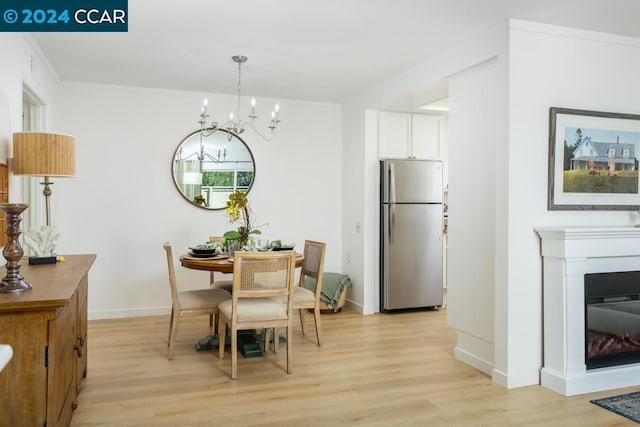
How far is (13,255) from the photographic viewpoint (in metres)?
2.03

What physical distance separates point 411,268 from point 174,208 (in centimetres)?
262

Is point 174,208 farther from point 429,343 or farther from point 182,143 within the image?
point 429,343

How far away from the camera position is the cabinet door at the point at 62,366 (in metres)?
1.86

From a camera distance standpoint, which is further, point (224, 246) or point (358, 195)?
point (358, 195)

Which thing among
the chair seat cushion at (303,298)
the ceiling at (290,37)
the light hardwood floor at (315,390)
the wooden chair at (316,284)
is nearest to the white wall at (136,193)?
the ceiling at (290,37)

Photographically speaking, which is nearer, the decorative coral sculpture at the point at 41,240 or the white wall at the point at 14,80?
the decorative coral sculpture at the point at 41,240

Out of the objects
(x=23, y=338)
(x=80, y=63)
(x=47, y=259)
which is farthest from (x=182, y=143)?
(x=23, y=338)

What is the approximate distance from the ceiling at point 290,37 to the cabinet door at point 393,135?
0.59 meters

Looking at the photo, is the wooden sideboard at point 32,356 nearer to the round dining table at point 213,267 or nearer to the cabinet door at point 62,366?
the cabinet door at point 62,366

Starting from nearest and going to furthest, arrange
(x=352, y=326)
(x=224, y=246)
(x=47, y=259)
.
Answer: (x=47, y=259)
(x=224, y=246)
(x=352, y=326)

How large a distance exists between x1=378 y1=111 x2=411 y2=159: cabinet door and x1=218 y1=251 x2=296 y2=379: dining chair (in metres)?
2.40

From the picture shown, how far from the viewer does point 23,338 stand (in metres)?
1.80

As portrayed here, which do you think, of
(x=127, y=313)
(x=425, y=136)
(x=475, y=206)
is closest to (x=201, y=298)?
(x=127, y=313)

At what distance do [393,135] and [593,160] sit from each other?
7.79 feet
